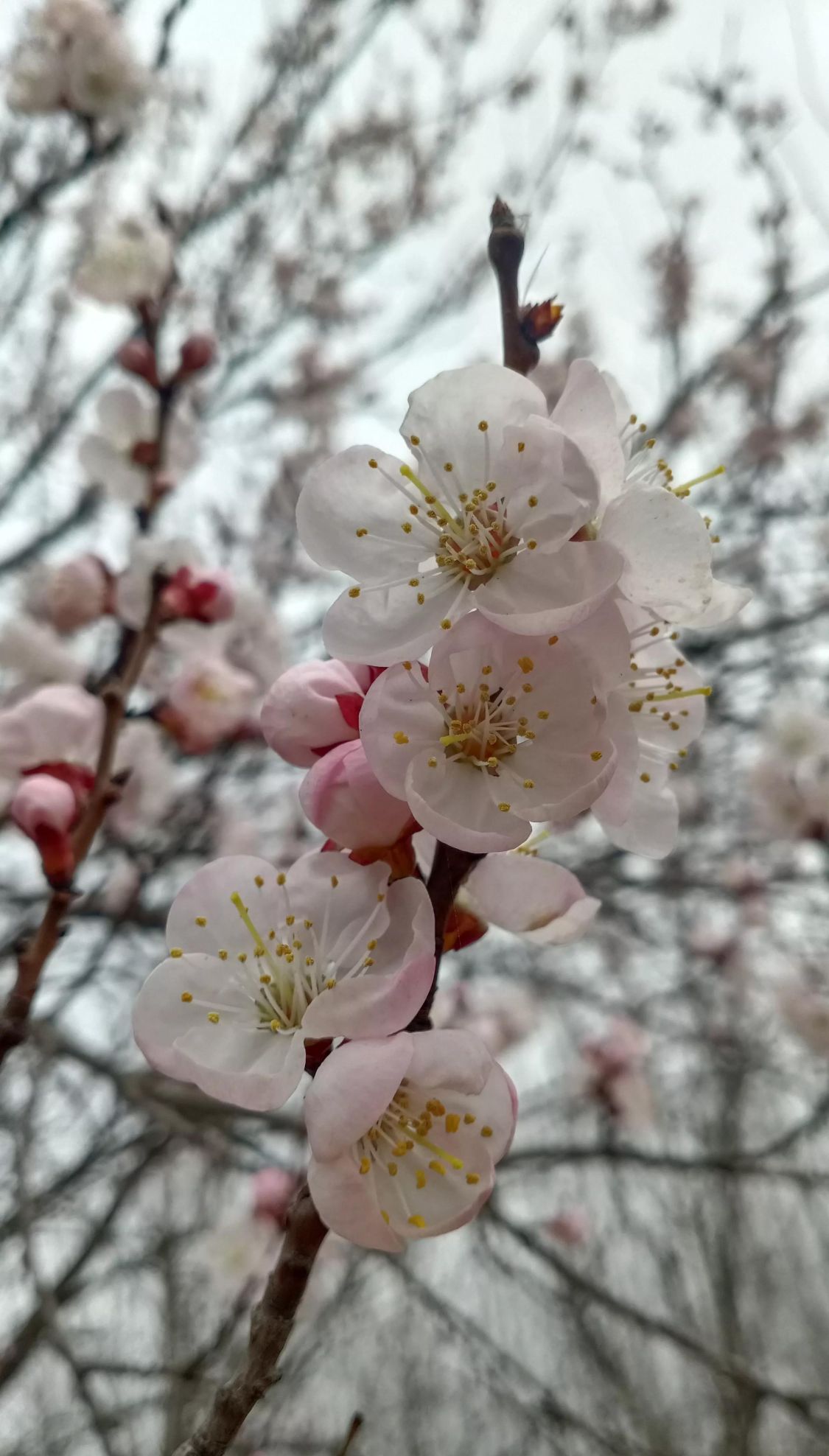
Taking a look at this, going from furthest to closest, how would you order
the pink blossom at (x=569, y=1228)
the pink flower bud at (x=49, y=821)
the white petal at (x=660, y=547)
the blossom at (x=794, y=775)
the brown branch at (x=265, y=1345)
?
the pink blossom at (x=569, y=1228) < the blossom at (x=794, y=775) < the pink flower bud at (x=49, y=821) < the white petal at (x=660, y=547) < the brown branch at (x=265, y=1345)

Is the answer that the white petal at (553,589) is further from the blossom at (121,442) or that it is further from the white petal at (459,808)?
the blossom at (121,442)

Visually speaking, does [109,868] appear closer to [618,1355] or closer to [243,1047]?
[243,1047]

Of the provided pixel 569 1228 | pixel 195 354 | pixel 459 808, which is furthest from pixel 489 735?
pixel 569 1228

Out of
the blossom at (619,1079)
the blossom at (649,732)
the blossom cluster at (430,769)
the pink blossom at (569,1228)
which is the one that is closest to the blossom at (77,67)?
the blossom cluster at (430,769)

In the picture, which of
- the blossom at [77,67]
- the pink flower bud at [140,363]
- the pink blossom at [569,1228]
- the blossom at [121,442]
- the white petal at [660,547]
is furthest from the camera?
the pink blossom at [569,1228]

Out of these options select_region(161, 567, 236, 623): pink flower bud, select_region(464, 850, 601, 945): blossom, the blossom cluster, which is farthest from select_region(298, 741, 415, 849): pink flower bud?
select_region(161, 567, 236, 623): pink flower bud

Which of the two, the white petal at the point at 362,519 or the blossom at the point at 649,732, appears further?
the white petal at the point at 362,519

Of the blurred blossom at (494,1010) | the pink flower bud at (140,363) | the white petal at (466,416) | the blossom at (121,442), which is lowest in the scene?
the blurred blossom at (494,1010)
